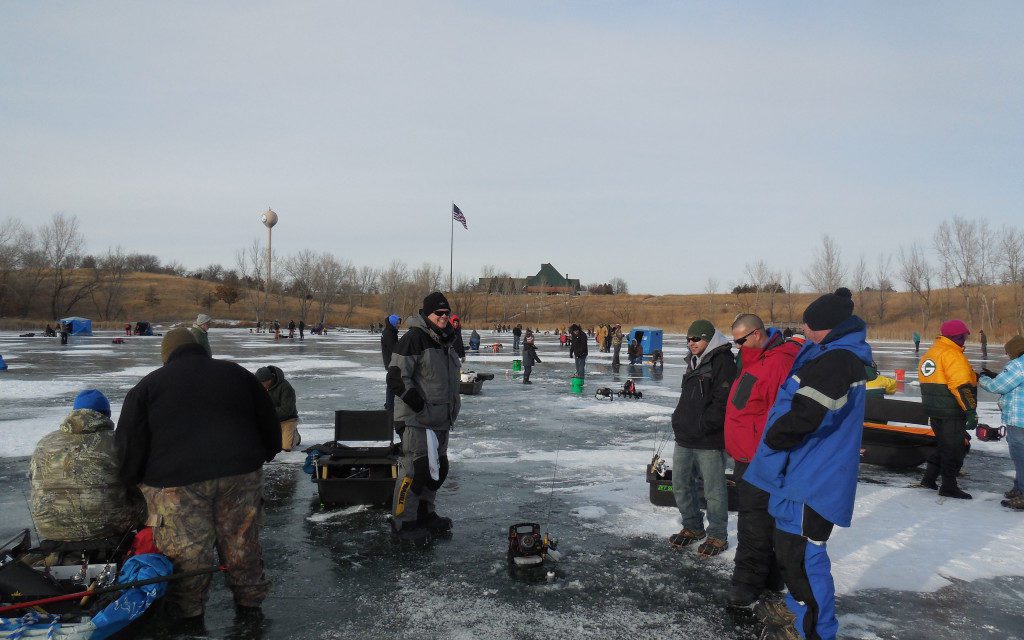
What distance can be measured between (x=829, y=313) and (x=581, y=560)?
278 cm

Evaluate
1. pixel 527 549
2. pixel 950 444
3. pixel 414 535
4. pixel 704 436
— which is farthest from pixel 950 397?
pixel 414 535

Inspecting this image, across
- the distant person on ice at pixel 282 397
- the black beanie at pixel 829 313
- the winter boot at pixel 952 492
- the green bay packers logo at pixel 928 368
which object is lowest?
the winter boot at pixel 952 492

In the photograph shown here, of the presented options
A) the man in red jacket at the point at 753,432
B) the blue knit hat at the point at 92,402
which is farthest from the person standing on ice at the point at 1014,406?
the blue knit hat at the point at 92,402

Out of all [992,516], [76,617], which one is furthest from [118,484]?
[992,516]

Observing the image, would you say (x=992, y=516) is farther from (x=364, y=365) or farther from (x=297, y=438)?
(x=364, y=365)

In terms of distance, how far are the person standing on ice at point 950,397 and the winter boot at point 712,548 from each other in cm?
321

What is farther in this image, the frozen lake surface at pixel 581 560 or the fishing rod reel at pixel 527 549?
the fishing rod reel at pixel 527 549

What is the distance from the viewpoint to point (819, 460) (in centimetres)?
351

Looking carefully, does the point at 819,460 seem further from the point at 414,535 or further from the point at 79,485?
the point at 79,485

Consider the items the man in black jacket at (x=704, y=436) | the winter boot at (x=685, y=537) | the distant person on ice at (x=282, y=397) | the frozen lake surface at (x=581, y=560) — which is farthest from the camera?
the distant person on ice at (x=282, y=397)

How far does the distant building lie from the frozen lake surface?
331 feet

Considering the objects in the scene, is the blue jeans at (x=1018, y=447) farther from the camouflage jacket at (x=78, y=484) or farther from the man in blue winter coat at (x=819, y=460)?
the camouflage jacket at (x=78, y=484)

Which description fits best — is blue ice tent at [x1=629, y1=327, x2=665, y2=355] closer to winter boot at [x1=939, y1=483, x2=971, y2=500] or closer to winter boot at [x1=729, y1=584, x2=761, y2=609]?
winter boot at [x1=939, y1=483, x2=971, y2=500]

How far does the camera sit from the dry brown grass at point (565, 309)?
81.3 metres
